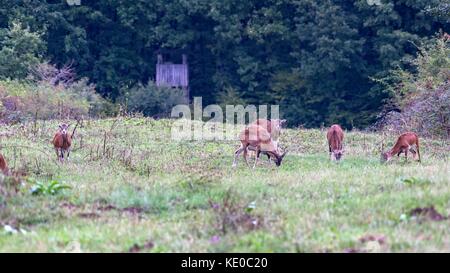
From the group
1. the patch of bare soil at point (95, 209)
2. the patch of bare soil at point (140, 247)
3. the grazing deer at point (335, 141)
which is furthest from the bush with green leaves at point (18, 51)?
the patch of bare soil at point (140, 247)

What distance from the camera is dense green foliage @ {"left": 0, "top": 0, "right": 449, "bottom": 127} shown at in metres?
38.1

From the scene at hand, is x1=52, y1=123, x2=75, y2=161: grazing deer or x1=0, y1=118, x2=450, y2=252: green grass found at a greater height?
x1=52, y1=123, x2=75, y2=161: grazing deer

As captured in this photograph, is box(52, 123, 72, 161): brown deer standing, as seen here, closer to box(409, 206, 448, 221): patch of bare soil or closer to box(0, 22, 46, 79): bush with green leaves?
box(409, 206, 448, 221): patch of bare soil

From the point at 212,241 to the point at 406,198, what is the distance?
8.61ft

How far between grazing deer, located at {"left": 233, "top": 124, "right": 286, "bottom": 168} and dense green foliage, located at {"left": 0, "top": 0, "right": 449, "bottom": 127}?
20.6m

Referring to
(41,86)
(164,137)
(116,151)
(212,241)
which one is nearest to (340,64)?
(41,86)

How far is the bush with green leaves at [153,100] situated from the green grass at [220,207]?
Result: 2189cm

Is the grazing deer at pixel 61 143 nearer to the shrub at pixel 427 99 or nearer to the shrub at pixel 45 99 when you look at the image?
the shrub at pixel 45 99

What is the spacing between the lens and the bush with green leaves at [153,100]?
38.1 m

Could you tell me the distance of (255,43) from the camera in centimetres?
4119

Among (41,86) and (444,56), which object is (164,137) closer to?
(41,86)

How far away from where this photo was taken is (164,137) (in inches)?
842

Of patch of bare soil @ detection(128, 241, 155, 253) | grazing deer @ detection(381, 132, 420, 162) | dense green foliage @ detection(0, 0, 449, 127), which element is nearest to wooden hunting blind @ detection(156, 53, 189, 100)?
dense green foliage @ detection(0, 0, 449, 127)

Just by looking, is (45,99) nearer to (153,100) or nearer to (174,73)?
(153,100)
